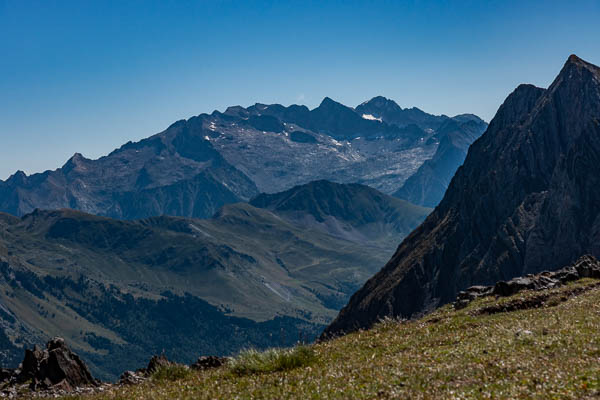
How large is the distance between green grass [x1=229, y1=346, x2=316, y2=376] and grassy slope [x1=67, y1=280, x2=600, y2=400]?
0.47m

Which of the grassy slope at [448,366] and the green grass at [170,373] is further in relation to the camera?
the green grass at [170,373]

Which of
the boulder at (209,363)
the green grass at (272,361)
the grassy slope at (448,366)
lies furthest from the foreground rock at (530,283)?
the green grass at (272,361)

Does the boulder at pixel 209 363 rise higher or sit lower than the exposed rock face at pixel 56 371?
lower

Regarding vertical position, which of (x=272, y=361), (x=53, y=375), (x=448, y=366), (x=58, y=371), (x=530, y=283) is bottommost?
(x=530, y=283)

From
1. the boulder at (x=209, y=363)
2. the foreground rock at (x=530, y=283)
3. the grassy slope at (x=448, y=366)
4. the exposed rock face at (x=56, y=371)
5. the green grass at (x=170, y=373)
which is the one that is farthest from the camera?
the foreground rock at (x=530, y=283)

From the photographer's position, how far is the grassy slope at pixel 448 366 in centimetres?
1744

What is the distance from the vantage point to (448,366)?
20234mm

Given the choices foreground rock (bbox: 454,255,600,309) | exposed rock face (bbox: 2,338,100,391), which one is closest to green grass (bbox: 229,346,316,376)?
exposed rock face (bbox: 2,338,100,391)

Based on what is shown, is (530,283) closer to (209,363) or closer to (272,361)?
(209,363)

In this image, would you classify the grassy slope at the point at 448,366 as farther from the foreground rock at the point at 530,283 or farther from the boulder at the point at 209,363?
the foreground rock at the point at 530,283

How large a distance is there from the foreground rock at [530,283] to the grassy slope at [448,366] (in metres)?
8.64

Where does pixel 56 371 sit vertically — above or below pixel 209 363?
above

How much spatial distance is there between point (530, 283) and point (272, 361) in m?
23.3

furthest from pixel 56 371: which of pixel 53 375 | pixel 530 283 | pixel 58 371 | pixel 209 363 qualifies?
pixel 530 283
